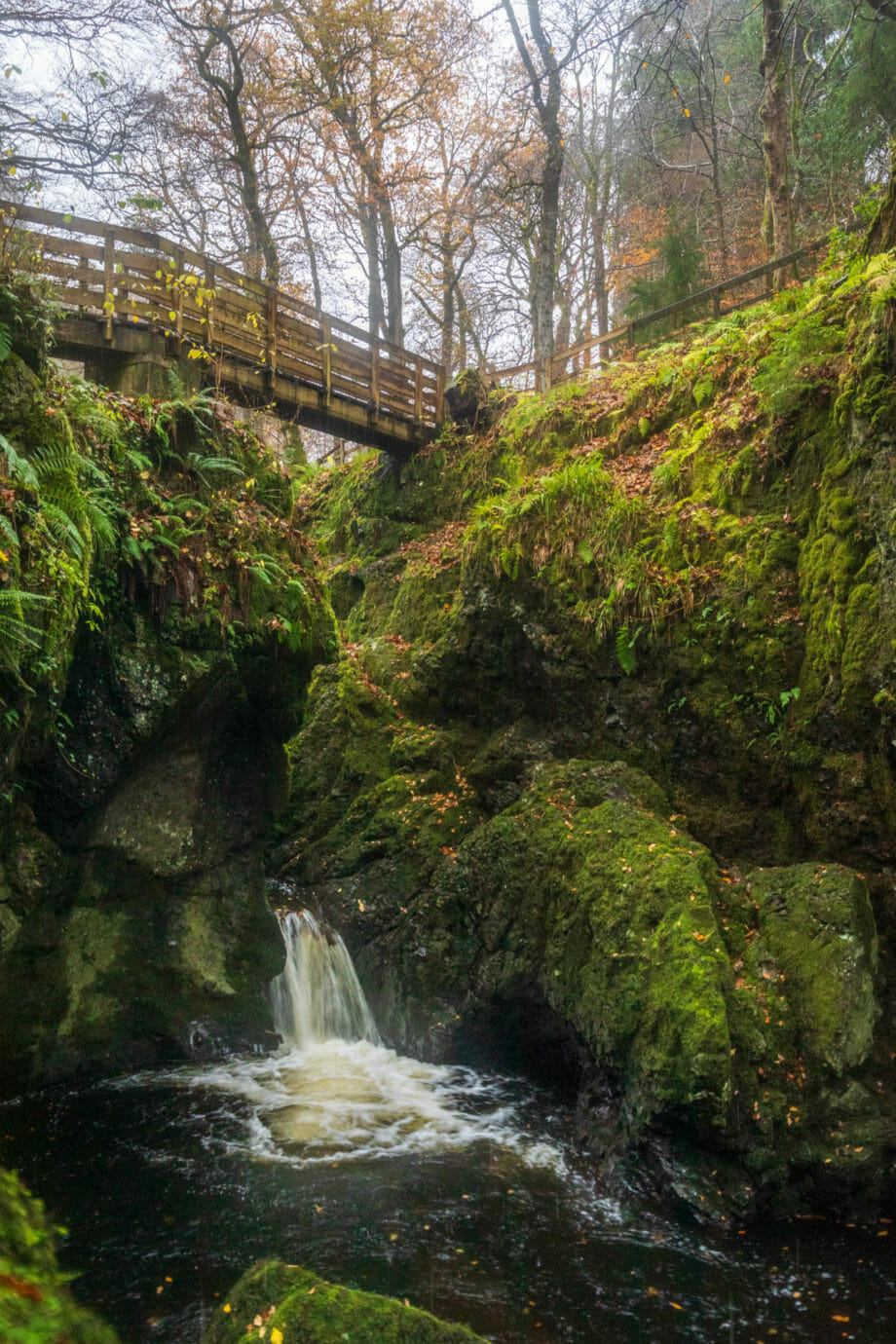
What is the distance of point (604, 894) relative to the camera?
279 inches

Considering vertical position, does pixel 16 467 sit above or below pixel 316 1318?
above

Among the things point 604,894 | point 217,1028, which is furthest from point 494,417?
point 217,1028

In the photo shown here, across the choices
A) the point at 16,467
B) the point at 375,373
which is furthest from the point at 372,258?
the point at 16,467

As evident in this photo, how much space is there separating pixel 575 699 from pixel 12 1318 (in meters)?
8.20

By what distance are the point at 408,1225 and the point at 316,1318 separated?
2.29m

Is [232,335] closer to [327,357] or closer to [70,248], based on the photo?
[327,357]

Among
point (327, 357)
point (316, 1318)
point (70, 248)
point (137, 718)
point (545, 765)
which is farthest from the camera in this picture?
point (327, 357)

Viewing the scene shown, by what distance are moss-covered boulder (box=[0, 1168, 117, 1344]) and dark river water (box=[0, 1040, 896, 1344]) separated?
2.75m

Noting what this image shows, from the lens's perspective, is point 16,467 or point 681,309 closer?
point 16,467

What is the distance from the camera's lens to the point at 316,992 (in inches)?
330

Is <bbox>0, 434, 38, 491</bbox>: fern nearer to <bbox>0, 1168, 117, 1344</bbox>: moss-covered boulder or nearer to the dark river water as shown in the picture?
<bbox>0, 1168, 117, 1344</bbox>: moss-covered boulder

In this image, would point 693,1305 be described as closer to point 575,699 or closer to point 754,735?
point 754,735

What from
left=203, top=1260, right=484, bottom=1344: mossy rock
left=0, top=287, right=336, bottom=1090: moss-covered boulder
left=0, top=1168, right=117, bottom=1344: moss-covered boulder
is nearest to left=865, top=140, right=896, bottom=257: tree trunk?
left=0, top=287, right=336, bottom=1090: moss-covered boulder

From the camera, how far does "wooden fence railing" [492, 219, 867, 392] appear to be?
38.0 feet
